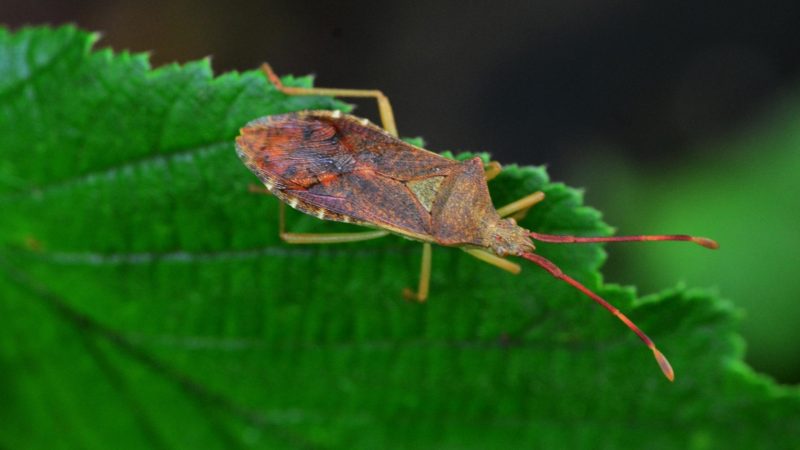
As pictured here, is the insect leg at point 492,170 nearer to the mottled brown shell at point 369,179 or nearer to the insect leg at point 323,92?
the mottled brown shell at point 369,179

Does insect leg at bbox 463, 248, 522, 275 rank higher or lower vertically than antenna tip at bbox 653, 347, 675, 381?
higher

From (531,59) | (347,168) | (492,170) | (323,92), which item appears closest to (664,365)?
(492,170)

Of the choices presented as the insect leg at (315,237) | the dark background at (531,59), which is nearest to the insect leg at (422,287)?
the insect leg at (315,237)

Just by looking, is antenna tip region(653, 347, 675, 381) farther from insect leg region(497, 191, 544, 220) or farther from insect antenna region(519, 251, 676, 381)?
insect leg region(497, 191, 544, 220)

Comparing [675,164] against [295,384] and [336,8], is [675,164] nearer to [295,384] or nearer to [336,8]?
[336,8]

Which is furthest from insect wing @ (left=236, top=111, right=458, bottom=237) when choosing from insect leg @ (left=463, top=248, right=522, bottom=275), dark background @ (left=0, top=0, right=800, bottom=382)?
dark background @ (left=0, top=0, right=800, bottom=382)

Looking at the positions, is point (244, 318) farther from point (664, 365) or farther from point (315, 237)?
point (664, 365)
